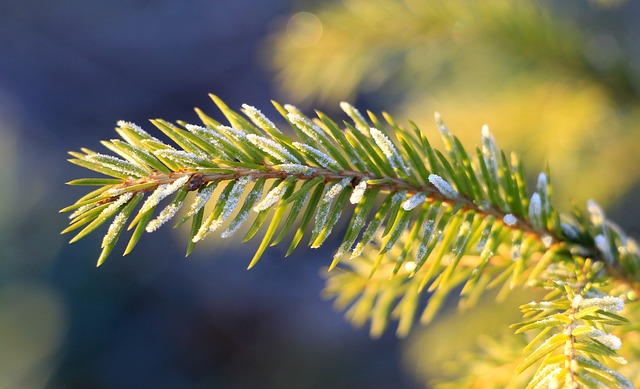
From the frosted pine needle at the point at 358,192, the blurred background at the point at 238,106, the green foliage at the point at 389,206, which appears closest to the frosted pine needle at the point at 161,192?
the green foliage at the point at 389,206

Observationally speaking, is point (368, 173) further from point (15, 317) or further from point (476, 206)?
point (15, 317)

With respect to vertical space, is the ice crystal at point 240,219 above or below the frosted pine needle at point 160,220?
above

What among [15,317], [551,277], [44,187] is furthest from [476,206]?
[44,187]

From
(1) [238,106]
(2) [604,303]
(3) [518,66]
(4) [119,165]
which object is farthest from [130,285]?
(2) [604,303]

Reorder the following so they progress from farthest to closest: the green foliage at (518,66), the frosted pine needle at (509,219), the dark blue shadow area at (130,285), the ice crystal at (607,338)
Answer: the dark blue shadow area at (130,285) < the green foliage at (518,66) < the frosted pine needle at (509,219) < the ice crystal at (607,338)

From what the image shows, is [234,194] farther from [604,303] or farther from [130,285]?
[130,285]

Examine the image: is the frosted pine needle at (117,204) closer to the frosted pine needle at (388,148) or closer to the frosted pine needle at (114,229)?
the frosted pine needle at (114,229)

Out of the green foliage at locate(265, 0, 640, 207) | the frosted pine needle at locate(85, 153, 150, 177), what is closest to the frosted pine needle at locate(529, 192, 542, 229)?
the frosted pine needle at locate(85, 153, 150, 177)
